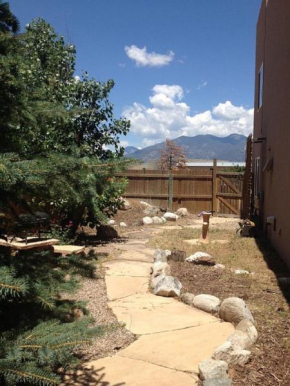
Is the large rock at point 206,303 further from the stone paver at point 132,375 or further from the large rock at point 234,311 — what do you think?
the stone paver at point 132,375

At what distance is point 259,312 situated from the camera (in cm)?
442

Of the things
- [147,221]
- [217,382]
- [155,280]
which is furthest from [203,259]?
[147,221]

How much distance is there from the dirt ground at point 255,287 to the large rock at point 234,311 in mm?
181

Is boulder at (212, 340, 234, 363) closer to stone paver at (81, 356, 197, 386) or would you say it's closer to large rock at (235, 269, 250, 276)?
stone paver at (81, 356, 197, 386)

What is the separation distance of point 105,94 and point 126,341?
24.2 ft

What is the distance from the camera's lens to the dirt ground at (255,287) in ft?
10.1

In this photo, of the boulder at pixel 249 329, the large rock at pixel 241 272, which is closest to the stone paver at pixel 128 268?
the large rock at pixel 241 272

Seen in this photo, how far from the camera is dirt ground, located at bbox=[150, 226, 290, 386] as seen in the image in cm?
307

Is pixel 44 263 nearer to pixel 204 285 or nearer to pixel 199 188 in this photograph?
pixel 204 285

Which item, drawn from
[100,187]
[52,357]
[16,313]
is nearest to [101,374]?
[16,313]

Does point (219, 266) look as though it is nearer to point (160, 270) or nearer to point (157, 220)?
point (160, 270)

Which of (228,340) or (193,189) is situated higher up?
(193,189)

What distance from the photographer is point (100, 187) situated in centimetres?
260

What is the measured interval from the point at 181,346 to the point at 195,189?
12.7 m
